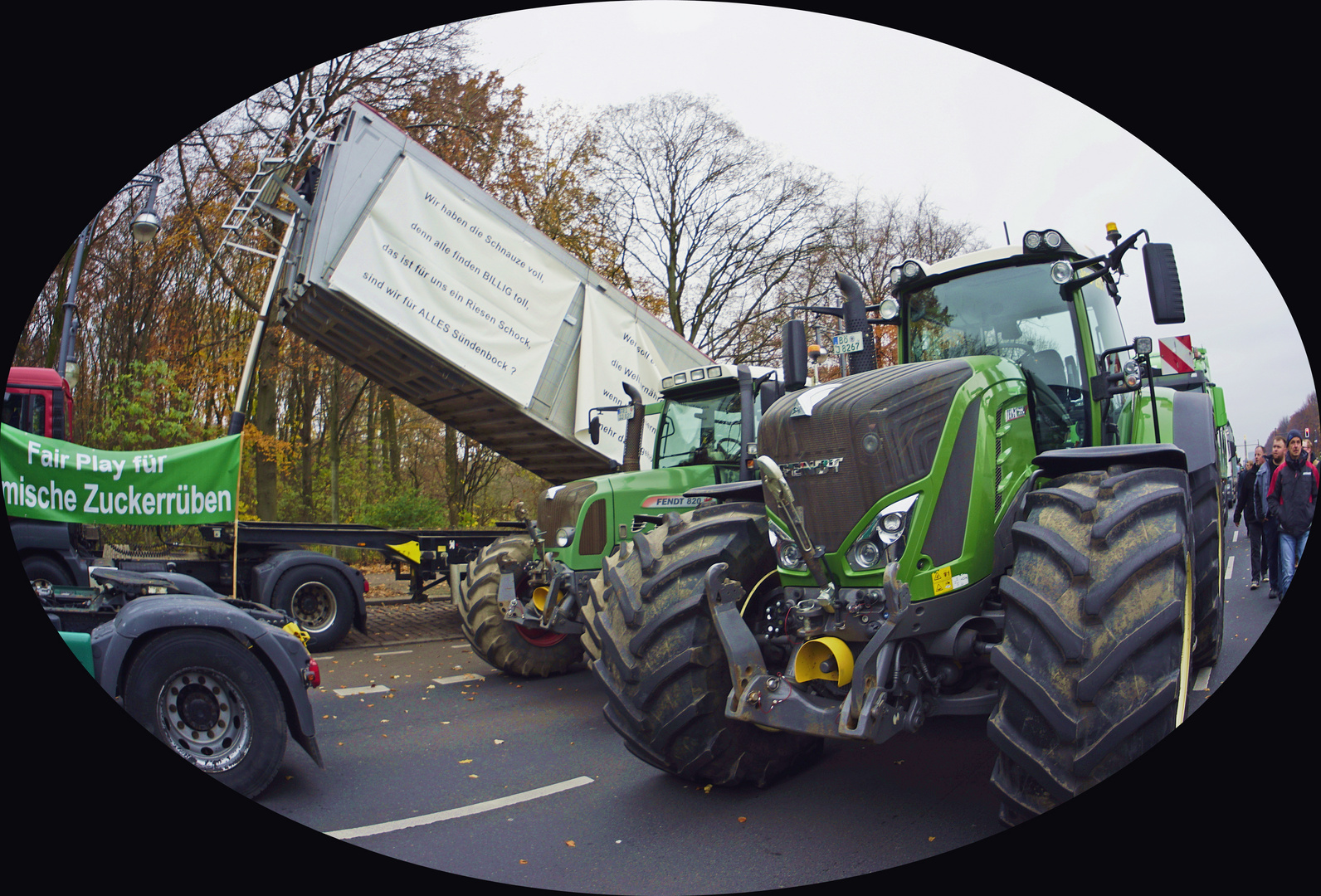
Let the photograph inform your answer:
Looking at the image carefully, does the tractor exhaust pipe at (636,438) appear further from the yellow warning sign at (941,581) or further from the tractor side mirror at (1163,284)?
the tractor side mirror at (1163,284)

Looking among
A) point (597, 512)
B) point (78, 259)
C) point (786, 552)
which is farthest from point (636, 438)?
point (78, 259)

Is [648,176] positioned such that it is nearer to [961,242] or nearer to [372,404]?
[961,242]

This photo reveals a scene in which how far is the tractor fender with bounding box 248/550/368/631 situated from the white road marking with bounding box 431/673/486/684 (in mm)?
2333

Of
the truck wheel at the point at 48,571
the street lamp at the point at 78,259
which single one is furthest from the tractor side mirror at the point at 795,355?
the truck wheel at the point at 48,571

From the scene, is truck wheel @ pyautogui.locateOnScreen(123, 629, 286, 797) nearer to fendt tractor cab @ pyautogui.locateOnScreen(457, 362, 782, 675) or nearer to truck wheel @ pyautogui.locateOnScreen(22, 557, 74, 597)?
fendt tractor cab @ pyautogui.locateOnScreen(457, 362, 782, 675)

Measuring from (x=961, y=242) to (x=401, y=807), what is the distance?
5.42 m

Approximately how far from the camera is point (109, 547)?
947 centimetres

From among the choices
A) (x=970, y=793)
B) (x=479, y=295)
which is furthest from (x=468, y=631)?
(x=970, y=793)

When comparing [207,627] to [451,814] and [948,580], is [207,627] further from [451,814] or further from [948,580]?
[948,580]

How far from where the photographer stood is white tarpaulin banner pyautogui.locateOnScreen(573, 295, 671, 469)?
9.65m

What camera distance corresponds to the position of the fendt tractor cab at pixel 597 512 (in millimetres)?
7234

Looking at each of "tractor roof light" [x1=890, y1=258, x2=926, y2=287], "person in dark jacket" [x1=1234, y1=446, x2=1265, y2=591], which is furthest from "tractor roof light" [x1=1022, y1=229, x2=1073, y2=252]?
"person in dark jacket" [x1=1234, y1=446, x2=1265, y2=591]

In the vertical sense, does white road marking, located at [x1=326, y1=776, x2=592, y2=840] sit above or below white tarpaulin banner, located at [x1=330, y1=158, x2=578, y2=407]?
below

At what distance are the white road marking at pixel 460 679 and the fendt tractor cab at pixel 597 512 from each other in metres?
0.32
